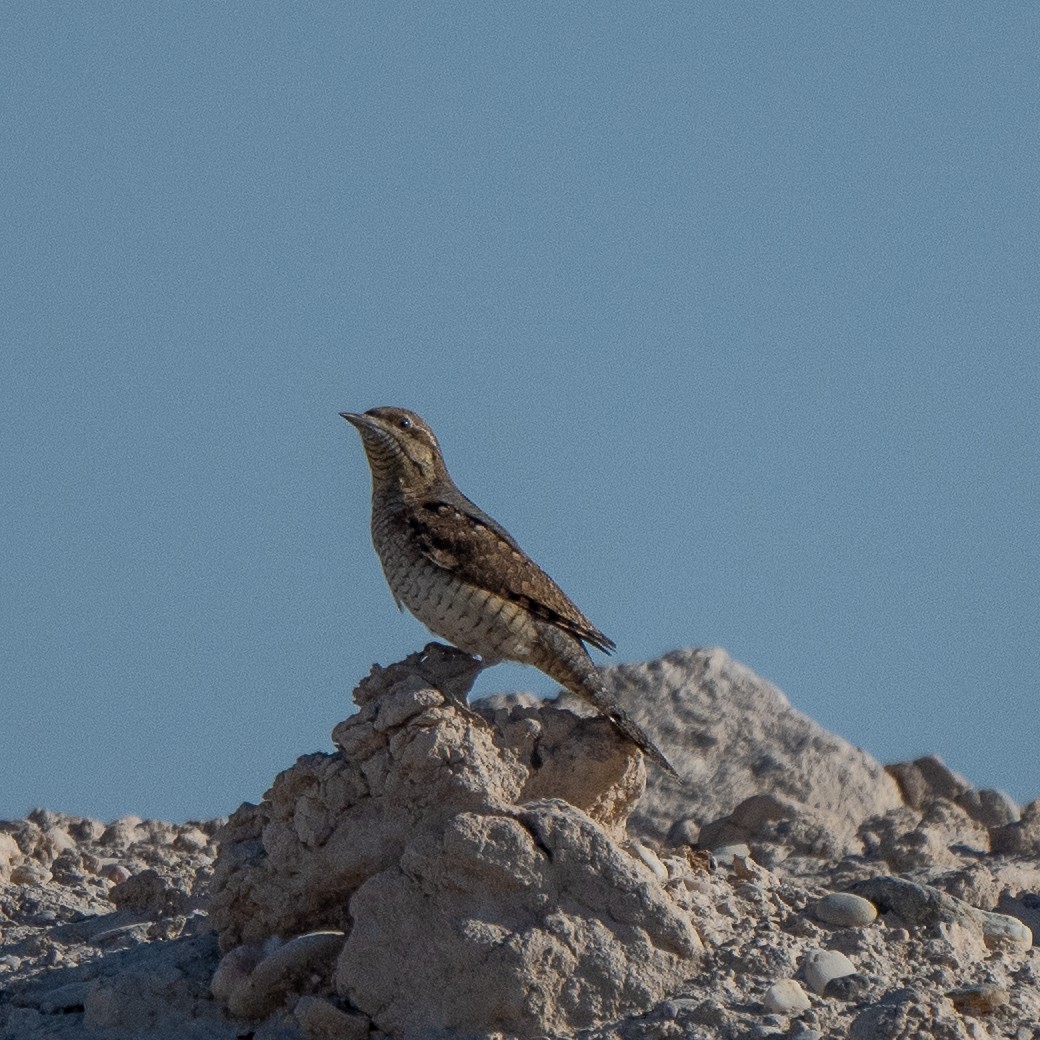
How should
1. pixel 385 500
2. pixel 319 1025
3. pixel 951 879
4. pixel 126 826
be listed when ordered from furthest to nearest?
1. pixel 126 826
2. pixel 385 500
3. pixel 951 879
4. pixel 319 1025

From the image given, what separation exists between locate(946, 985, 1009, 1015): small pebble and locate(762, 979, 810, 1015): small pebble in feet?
1.78

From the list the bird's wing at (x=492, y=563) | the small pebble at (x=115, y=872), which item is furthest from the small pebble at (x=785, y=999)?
the small pebble at (x=115, y=872)

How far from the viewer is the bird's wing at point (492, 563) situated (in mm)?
9547

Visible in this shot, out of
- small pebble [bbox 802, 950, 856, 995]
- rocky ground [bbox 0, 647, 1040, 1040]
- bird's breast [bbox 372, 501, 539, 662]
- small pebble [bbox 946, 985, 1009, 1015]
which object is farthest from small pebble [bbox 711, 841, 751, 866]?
small pebble [bbox 946, 985, 1009, 1015]

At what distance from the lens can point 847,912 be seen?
8.56 meters

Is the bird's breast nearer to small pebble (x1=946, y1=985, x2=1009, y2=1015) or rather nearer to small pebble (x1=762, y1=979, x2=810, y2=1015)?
small pebble (x1=762, y1=979, x2=810, y2=1015)

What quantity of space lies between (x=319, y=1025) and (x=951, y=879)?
2965 mm

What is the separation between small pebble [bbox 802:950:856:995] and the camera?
7.96 metres

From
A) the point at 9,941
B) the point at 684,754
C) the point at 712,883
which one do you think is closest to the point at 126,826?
the point at 9,941

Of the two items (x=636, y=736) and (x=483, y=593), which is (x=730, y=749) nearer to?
(x=483, y=593)

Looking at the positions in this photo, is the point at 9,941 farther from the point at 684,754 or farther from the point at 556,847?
the point at 684,754

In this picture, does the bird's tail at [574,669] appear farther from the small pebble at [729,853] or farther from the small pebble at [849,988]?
the small pebble at [849,988]

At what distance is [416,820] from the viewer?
841 centimetres

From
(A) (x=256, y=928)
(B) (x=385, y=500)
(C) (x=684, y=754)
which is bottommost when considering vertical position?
(A) (x=256, y=928)
